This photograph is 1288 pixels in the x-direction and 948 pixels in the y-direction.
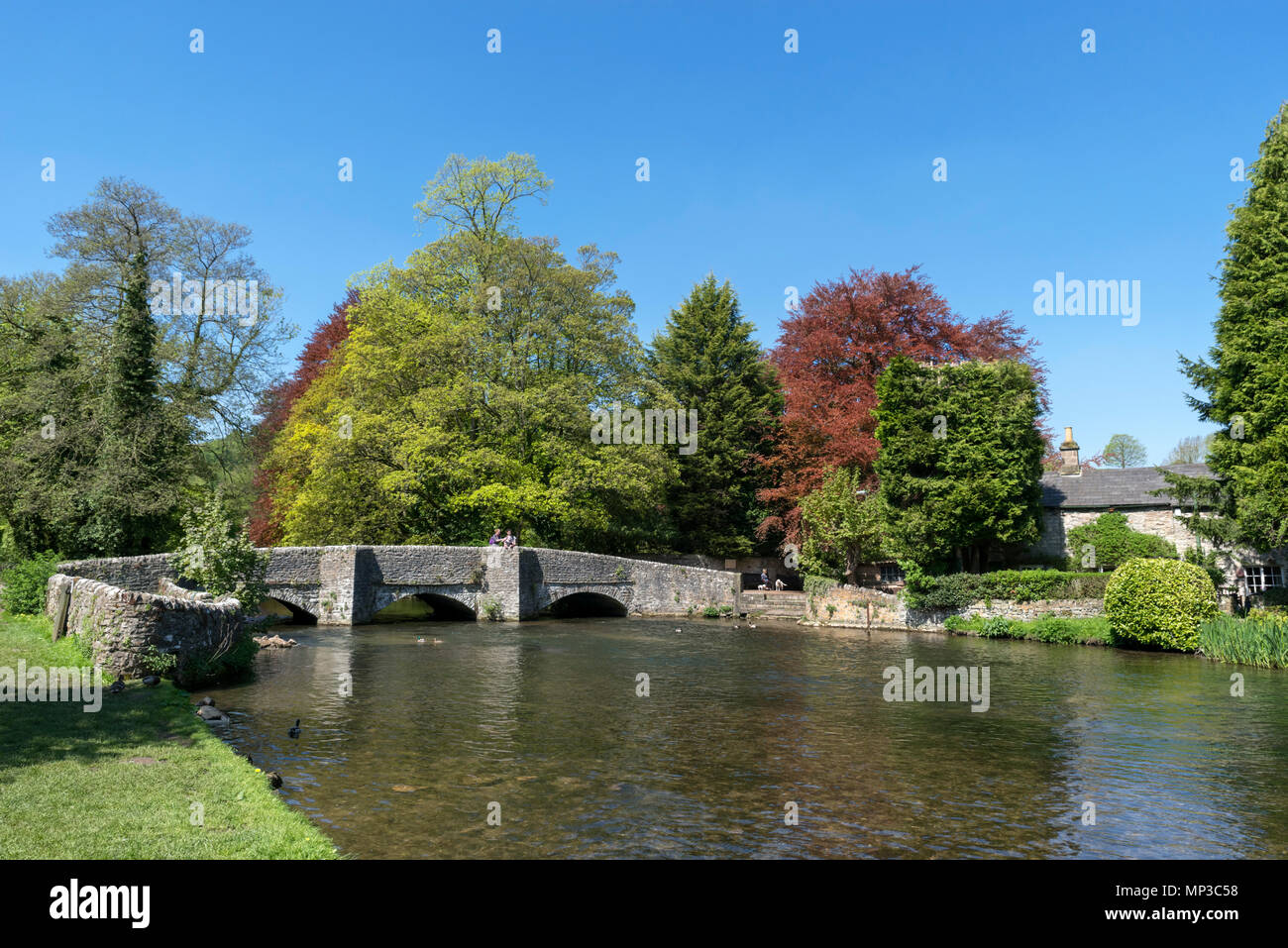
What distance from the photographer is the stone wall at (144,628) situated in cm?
1341

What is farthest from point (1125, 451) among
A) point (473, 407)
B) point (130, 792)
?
point (130, 792)

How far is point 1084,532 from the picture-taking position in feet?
101

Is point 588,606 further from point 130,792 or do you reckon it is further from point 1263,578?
point 130,792

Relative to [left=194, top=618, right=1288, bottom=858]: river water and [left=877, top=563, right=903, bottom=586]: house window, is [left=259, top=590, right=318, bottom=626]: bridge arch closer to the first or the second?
[left=194, top=618, right=1288, bottom=858]: river water

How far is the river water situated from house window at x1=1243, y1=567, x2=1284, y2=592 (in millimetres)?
10493

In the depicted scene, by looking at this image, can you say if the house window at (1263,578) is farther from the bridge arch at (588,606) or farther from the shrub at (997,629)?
the bridge arch at (588,606)

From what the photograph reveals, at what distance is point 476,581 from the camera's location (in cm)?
3078

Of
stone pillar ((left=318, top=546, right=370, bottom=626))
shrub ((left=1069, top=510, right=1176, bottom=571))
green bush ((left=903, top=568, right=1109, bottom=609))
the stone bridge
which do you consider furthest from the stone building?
stone pillar ((left=318, top=546, right=370, bottom=626))

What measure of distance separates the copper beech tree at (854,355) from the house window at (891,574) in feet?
14.2

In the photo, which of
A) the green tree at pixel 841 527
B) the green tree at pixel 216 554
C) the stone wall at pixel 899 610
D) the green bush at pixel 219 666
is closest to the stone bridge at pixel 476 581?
the green tree at pixel 216 554
